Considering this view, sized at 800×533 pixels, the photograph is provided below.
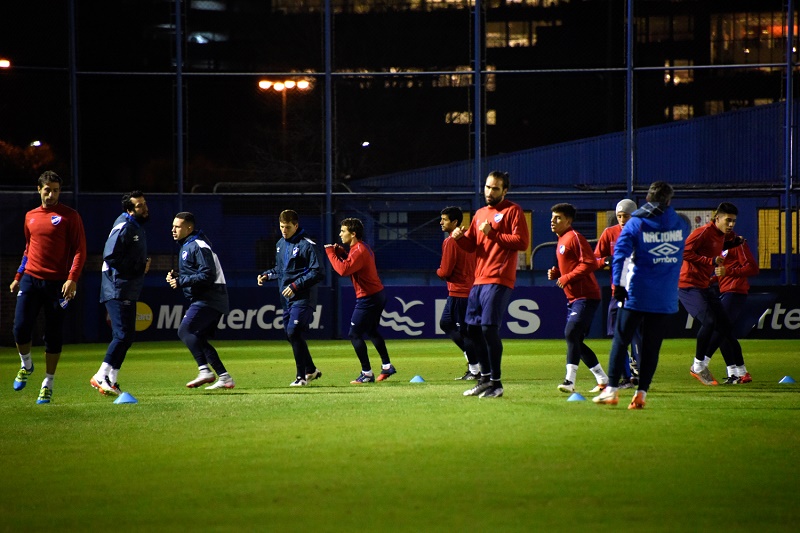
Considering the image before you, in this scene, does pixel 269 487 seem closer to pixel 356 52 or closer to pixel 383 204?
pixel 383 204

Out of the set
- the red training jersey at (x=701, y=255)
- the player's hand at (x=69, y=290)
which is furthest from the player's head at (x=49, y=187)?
the red training jersey at (x=701, y=255)

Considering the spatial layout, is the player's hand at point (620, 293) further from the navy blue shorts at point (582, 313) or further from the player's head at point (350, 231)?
the player's head at point (350, 231)

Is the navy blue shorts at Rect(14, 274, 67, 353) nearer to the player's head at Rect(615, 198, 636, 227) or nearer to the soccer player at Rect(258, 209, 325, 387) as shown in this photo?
the soccer player at Rect(258, 209, 325, 387)

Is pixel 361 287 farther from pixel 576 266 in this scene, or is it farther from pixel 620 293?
pixel 620 293

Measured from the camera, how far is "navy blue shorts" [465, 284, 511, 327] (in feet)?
31.7

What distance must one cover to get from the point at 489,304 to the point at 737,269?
4601 mm

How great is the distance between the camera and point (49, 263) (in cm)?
1067

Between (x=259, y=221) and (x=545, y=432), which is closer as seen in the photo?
(x=545, y=432)

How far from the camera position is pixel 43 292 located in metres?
10.7

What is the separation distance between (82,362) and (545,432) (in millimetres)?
10841

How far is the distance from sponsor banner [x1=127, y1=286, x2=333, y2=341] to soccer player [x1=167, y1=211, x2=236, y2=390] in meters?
10.6

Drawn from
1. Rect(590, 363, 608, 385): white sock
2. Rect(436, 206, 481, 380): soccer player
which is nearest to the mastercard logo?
Rect(436, 206, 481, 380): soccer player

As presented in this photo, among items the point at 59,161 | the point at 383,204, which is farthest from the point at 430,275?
the point at 59,161

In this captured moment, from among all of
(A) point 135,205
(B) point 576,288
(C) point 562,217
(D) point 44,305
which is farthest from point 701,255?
(D) point 44,305
